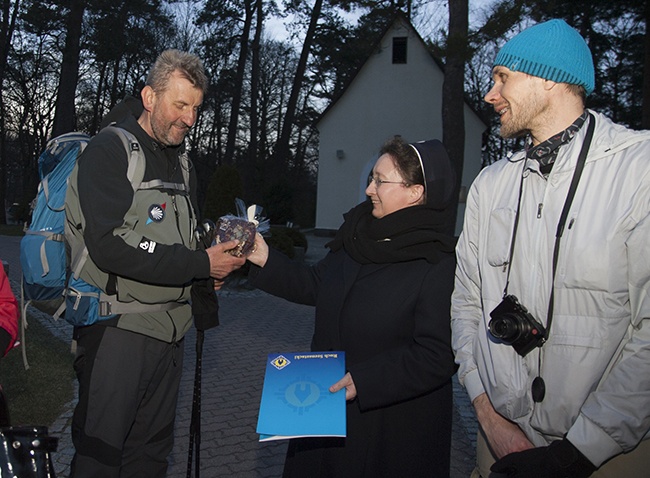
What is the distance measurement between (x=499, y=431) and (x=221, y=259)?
5.20 ft

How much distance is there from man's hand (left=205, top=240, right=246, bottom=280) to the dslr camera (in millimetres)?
1494

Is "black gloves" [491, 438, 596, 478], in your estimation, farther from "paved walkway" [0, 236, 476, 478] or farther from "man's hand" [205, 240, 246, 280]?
"paved walkway" [0, 236, 476, 478]

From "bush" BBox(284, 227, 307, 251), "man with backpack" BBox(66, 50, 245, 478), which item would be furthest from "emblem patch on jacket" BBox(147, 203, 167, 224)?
"bush" BBox(284, 227, 307, 251)

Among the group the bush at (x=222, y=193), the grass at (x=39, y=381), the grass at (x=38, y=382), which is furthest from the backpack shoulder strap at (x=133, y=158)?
the bush at (x=222, y=193)

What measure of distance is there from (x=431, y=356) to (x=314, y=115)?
37910mm

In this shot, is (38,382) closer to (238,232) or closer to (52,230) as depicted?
(52,230)

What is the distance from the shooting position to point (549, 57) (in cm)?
219

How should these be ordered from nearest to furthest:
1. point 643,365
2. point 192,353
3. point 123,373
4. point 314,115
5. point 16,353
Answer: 1. point 643,365
2. point 123,373
3. point 16,353
4. point 192,353
5. point 314,115


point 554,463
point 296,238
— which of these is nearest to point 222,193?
point 296,238

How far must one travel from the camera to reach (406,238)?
273cm

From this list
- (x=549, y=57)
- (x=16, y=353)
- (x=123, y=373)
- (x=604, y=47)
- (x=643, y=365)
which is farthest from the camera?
(x=604, y=47)

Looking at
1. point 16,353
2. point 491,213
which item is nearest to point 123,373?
point 491,213

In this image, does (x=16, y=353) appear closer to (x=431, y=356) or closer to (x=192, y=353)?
(x=192, y=353)

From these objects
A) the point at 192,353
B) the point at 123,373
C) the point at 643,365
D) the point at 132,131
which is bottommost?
the point at 192,353
